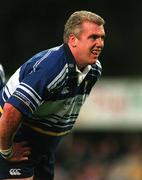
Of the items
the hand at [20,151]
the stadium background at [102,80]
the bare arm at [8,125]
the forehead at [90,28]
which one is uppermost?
the forehead at [90,28]

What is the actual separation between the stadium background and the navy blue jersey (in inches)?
238

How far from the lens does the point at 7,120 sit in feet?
22.0

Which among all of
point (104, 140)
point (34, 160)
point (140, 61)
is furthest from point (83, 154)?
point (34, 160)

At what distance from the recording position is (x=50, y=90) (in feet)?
22.1

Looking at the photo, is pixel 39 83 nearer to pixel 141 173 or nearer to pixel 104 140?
pixel 141 173

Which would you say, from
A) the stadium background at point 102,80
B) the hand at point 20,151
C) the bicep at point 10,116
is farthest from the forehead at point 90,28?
the stadium background at point 102,80

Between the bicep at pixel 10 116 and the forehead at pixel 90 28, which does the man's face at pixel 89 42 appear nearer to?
the forehead at pixel 90 28

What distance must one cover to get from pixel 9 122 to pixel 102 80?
8.44 meters

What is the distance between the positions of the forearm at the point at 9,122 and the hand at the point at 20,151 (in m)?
0.29

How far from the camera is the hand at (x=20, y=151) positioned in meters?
7.12

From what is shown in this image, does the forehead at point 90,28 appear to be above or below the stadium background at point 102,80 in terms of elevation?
above

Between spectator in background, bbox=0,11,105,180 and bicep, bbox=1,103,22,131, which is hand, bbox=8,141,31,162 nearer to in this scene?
spectator in background, bbox=0,11,105,180

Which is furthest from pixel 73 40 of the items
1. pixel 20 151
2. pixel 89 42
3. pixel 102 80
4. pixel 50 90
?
pixel 102 80

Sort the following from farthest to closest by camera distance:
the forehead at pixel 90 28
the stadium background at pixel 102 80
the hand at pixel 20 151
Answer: the stadium background at pixel 102 80, the hand at pixel 20 151, the forehead at pixel 90 28
